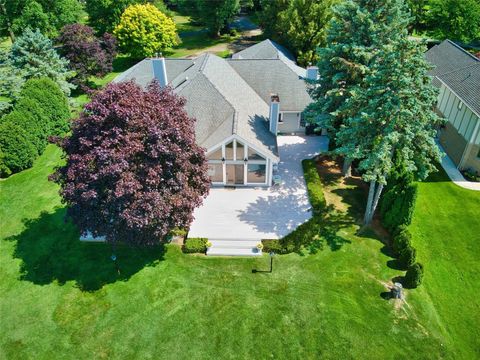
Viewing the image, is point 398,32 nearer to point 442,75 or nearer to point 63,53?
point 442,75

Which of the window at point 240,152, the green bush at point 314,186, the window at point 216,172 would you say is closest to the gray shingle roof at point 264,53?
the green bush at point 314,186

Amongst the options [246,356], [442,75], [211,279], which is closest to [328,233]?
[211,279]

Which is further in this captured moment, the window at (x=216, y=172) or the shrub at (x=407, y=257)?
the window at (x=216, y=172)

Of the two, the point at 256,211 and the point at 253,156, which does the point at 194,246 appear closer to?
the point at 256,211

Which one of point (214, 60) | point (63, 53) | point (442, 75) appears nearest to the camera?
point (442, 75)

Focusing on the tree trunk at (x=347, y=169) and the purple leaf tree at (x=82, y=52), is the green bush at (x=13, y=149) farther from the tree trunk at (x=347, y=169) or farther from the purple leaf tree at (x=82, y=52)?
the tree trunk at (x=347, y=169)
